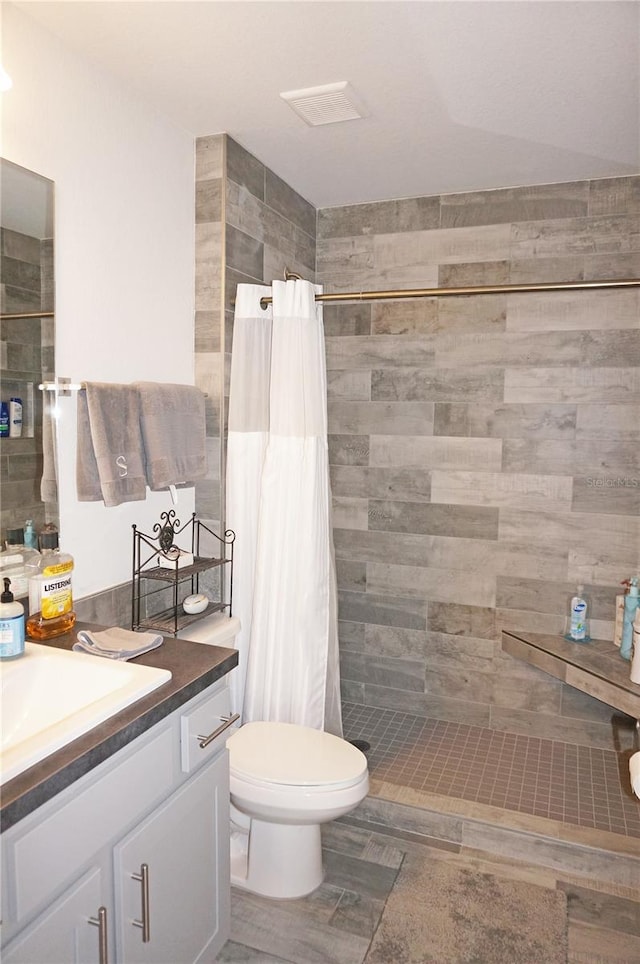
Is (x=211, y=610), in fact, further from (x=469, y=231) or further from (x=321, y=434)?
(x=469, y=231)

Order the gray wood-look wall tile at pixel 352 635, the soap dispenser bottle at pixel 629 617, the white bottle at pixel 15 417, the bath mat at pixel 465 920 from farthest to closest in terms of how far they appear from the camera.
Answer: the gray wood-look wall tile at pixel 352 635 → the soap dispenser bottle at pixel 629 617 → the bath mat at pixel 465 920 → the white bottle at pixel 15 417

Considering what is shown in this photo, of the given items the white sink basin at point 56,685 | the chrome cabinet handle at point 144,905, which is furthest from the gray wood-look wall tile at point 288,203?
the chrome cabinet handle at point 144,905

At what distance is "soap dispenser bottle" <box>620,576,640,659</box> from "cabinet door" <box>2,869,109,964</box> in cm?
222

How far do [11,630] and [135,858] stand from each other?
59cm

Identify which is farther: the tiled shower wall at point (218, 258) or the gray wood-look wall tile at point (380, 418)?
the gray wood-look wall tile at point (380, 418)

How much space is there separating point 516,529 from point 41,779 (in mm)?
2351

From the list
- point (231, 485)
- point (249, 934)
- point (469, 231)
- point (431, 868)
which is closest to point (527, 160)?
point (469, 231)

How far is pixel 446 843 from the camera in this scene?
2488 mm

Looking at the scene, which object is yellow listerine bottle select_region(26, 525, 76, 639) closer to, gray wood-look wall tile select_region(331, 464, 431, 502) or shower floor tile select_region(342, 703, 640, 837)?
shower floor tile select_region(342, 703, 640, 837)

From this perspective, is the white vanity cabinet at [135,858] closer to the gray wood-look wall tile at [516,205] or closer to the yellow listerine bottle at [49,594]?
the yellow listerine bottle at [49,594]

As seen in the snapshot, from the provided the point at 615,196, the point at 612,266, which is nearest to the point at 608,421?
the point at 612,266

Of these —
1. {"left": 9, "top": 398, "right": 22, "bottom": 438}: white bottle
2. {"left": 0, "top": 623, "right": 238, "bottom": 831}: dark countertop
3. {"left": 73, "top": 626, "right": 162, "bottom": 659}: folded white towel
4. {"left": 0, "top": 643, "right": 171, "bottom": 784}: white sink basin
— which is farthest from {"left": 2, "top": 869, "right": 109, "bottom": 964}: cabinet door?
{"left": 9, "top": 398, "right": 22, "bottom": 438}: white bottle

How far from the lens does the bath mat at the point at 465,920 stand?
1.99 meters

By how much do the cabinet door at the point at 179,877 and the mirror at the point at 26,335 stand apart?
0.84 m
